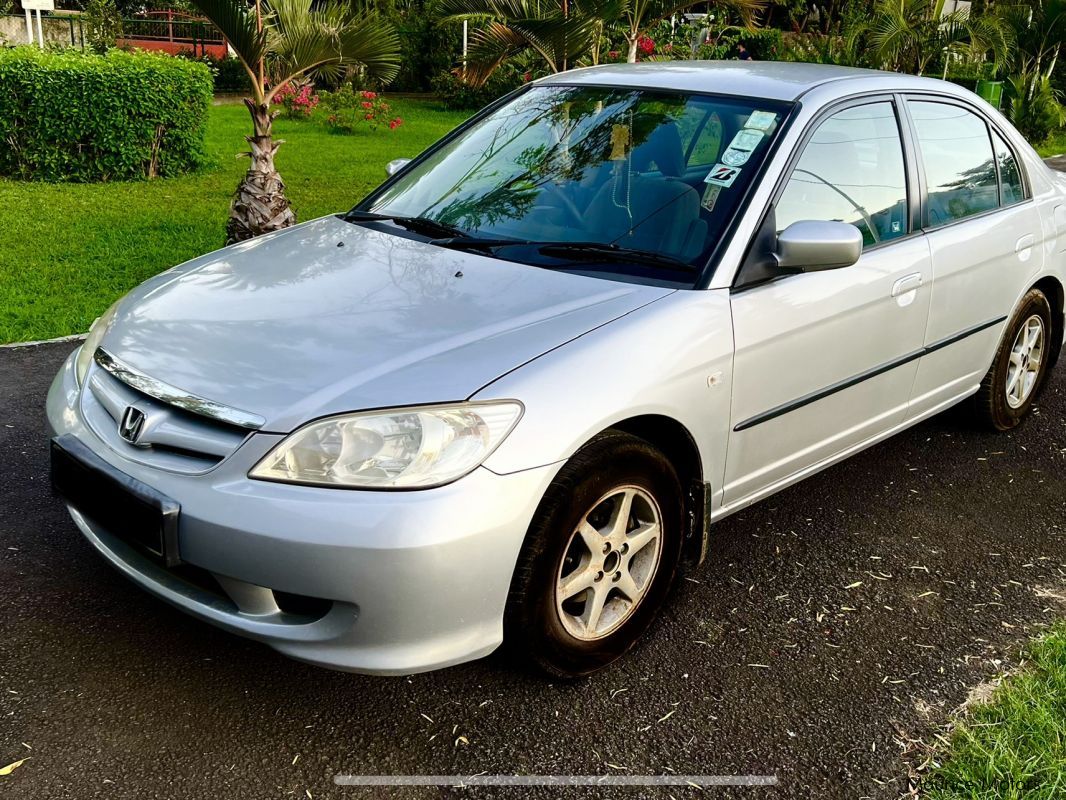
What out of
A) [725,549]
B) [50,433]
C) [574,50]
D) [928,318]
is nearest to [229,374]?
[50,433]

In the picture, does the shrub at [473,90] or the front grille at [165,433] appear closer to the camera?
the front grille at [165,433]

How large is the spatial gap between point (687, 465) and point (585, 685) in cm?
72

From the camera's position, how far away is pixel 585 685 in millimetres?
3090

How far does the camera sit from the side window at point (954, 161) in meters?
4.17

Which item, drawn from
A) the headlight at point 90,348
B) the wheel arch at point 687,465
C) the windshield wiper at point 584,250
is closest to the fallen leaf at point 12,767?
the headlight at point 90,348

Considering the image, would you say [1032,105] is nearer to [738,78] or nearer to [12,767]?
[738,78]

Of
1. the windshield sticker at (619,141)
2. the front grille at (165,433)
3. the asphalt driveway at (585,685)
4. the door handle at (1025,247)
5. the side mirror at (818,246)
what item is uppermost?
the windshield sticker at (619,141)

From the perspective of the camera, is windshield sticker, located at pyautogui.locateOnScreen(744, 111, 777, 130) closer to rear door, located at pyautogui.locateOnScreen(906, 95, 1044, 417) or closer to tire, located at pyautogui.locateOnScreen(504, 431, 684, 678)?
rear door, located at pyautogui.locateOnScreen(906, 95, 1044, 417)

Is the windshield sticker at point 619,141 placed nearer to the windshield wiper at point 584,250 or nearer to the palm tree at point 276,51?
the windshield wiper at point 584,250

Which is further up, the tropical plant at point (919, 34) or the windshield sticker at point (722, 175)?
the tropical plant at point (919, 34)

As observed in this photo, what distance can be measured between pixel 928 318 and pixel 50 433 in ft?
10.2

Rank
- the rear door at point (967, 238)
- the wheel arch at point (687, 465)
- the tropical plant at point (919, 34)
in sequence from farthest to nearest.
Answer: the tropical plant at point (919, 34), the rear door at point (967, 238), the wheel arch at point (687, 465)

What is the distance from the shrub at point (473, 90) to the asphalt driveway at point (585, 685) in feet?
54.3

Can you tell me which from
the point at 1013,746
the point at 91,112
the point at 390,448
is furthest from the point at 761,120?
the point at 91,112
